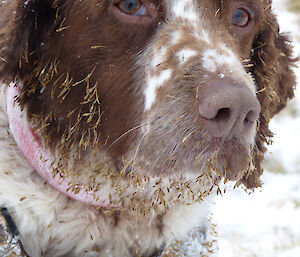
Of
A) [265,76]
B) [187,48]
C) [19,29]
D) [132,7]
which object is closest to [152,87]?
[187,48]

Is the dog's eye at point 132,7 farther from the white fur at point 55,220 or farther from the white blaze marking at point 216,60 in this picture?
the white fur at point 55,220

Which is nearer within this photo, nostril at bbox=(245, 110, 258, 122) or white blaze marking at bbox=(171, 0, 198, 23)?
nostril at bbox=(245, 110, 258, 122)

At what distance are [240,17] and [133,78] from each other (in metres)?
0.62

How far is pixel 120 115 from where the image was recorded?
1960 mm

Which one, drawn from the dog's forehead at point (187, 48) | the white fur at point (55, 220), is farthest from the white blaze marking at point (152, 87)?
the white fur at point (55, 220)

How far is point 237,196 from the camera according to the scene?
4355 mm

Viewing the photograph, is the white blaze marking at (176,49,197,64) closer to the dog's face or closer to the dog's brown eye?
the dog's face

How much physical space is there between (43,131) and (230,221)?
2.51 metres

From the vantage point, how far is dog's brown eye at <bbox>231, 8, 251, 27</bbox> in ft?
7.06

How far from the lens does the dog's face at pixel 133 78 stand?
175 centimetres

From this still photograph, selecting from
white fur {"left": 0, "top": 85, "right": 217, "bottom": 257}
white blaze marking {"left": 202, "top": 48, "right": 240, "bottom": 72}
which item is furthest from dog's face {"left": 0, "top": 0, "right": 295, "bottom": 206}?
white fur {"left": 0, "top": 85, "right": 217, "bottom": 257}

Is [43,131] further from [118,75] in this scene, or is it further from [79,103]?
[118,75]

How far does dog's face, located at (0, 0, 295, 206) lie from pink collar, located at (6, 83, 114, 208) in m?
0.05

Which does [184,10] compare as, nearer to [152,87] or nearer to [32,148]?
[152,87]
